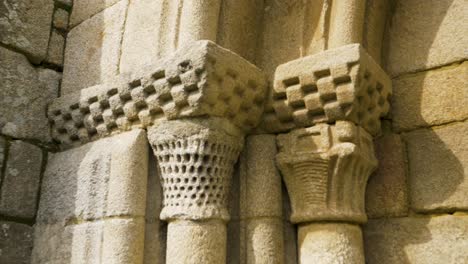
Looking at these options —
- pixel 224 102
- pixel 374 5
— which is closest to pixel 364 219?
pixel 224 102

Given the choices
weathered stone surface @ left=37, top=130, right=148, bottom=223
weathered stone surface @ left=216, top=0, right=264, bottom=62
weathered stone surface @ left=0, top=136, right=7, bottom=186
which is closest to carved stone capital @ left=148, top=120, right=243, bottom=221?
weathered stone surface @ left=37, top=130, right=148, bottom=223

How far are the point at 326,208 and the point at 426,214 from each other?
41 cm

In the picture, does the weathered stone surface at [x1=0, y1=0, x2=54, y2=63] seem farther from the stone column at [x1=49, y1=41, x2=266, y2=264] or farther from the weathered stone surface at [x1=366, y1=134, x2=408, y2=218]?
the weathered stone surface at [x1=366, y1=134, x2=408, y2=218]

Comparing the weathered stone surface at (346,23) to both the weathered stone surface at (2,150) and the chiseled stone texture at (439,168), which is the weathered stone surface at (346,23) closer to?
the chiseled stone texture at (439,168)

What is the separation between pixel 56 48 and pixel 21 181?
0.75 meters

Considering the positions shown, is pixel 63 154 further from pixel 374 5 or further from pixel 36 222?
pixel 374 5

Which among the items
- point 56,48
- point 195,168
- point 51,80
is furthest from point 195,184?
point 56,48

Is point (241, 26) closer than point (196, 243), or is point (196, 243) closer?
point (196, 243)

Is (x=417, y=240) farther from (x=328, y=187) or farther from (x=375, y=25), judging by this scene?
(x=375, y=25)

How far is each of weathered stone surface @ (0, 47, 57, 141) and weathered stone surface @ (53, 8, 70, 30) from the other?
0.99 ft

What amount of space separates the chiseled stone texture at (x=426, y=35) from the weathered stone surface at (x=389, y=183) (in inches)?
13.7

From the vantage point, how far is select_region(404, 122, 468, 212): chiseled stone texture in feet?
6.16

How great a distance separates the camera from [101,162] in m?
2.05

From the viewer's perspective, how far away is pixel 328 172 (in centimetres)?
189
